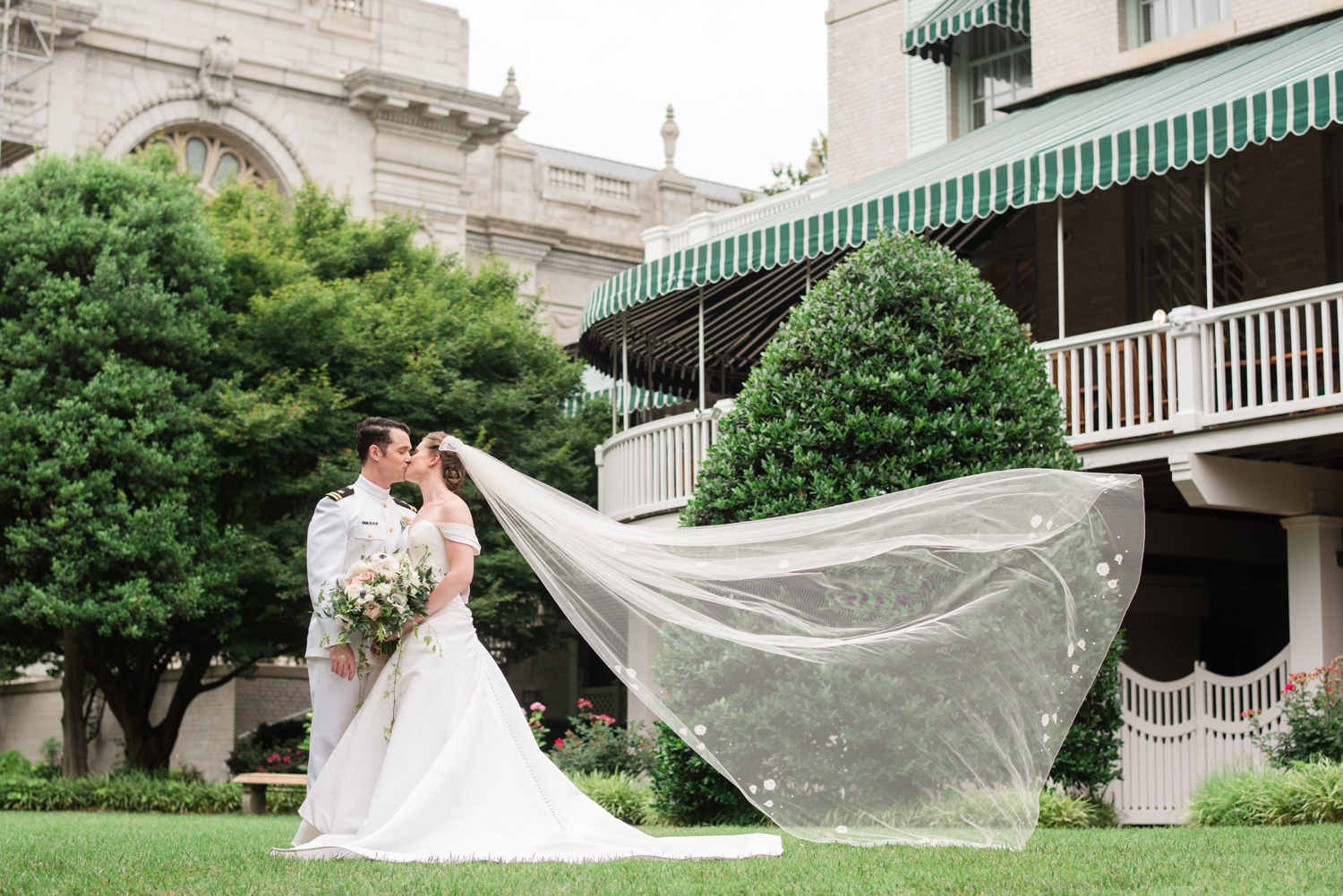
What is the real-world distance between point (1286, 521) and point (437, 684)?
1095cm

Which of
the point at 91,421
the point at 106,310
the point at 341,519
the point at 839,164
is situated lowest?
the point at 341,519

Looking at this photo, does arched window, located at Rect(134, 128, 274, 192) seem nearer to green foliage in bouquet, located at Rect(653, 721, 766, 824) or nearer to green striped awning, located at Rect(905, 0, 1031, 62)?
green striped awning, located at Rect(905, 0, 1031, 62)

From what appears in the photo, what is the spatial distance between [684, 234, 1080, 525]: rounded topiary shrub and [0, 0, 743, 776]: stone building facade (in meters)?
18.0

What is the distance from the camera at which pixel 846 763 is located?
8.11 meters

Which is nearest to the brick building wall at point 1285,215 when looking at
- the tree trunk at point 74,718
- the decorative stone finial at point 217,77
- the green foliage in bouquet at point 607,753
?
the green foliage in bouquet at point 607,753

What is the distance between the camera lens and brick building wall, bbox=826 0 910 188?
25812mm

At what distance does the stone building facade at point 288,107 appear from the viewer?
33.2 m

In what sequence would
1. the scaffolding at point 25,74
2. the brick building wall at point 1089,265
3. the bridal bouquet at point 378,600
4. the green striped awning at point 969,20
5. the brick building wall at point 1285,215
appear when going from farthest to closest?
the scaffolding at point 25,74 < the green striped awning at point 969,20 < the brick building wall at point 1089,265 < the brick building wall at point 1285,215 < the bridal bouquet at point 378,600

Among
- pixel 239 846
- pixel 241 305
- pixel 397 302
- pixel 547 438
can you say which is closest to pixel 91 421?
pixel 241 305

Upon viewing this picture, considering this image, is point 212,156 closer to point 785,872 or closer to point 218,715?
point 218,715

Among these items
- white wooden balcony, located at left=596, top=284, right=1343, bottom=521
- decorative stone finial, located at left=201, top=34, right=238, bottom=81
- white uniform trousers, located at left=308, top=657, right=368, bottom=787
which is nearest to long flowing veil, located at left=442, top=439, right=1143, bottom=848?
white uniform trousers, located at left=308, top=657, right=368, bottom=787

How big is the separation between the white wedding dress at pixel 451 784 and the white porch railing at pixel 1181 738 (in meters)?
7.87

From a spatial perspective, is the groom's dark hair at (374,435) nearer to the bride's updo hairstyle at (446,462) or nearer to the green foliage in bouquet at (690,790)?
the bride's updo hairstyle at (446,462)

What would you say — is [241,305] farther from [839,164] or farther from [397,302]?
[839,164]
